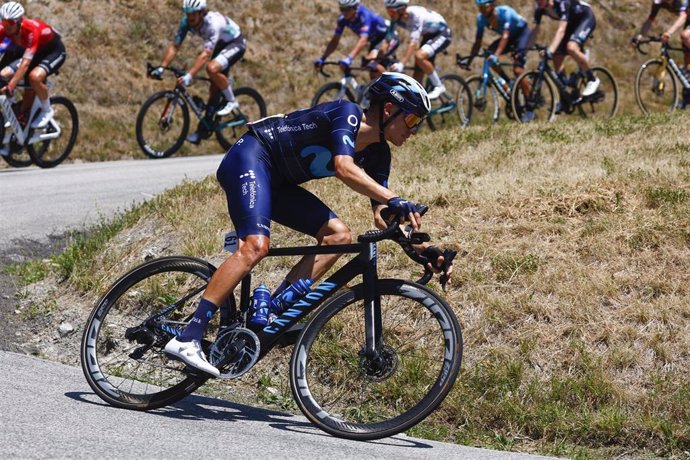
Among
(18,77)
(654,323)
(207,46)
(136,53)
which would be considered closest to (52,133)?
(18,77)

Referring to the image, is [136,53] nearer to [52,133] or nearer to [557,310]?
[52,133]

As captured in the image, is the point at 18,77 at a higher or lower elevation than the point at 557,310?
higher

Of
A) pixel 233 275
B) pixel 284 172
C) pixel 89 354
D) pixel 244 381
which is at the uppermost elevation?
pixel 284 172

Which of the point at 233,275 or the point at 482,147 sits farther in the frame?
the point at 482,147

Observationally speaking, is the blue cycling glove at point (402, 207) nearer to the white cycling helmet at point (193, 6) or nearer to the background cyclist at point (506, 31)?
the white cycling helmet at point (193, 6)

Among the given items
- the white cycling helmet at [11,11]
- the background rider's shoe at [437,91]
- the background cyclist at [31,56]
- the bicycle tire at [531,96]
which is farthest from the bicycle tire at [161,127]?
the bicycle tire at [531,96]

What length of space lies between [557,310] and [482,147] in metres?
5.29

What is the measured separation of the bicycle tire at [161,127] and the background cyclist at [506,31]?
5.44 meters

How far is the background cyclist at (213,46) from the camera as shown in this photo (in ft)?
53.8

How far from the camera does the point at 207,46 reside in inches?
655

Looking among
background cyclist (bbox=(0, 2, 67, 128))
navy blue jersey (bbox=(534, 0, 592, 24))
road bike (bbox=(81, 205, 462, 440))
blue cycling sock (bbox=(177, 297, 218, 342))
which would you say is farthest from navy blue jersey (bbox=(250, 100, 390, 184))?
navy blue jersey (bbox=(534, 0, 592, 24))

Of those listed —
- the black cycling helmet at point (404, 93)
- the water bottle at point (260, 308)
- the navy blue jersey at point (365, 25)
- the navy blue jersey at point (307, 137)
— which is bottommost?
the water bottle at point (260, 308)

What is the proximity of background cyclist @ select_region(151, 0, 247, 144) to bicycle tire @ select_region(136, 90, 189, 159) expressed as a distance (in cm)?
36

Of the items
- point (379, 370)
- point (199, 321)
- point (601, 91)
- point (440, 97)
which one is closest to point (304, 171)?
point (199, 321)
